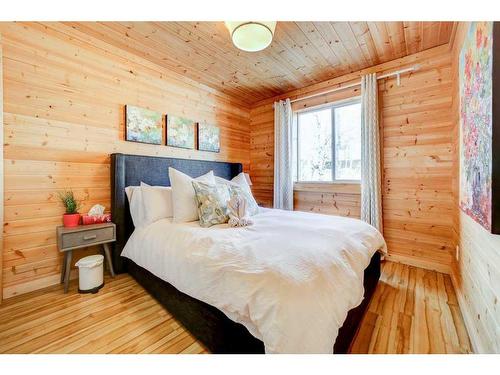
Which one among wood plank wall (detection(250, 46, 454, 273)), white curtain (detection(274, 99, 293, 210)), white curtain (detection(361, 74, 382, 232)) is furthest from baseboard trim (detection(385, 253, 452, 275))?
white curtain (detection(274, 99, 293, 210))

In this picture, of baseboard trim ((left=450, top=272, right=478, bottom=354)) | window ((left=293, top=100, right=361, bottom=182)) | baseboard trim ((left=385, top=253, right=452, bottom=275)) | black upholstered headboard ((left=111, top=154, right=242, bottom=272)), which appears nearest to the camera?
baseboard trim ((left=450, top=272, right=478, bottom=354))

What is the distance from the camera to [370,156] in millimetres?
2703

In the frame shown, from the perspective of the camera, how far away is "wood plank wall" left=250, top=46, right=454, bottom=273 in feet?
7.78

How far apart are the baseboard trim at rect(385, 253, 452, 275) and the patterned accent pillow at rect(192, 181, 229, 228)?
220 centimetres

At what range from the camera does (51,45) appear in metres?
2.01

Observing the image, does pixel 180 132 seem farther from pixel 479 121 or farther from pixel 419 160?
pixel 419 160

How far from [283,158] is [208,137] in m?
1.24

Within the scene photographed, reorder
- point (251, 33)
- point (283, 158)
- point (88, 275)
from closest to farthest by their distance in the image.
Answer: point (251, 33)
point (88, 275)
point (283, 158)

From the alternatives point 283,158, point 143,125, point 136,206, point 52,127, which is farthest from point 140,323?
point 283,158

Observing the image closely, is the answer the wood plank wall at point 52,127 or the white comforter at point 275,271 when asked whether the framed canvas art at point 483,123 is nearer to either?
the white comforter at point 275,271

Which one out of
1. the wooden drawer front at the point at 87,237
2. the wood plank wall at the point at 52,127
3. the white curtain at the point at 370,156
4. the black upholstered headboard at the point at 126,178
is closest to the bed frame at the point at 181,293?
the black upholstered headboard at the point at 126,178

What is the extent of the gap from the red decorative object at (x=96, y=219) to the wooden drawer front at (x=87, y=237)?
0.14 m

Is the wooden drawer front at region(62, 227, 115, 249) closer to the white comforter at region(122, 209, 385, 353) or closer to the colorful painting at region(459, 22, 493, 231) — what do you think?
the white comforter at region(122, 209, 385, 353)
